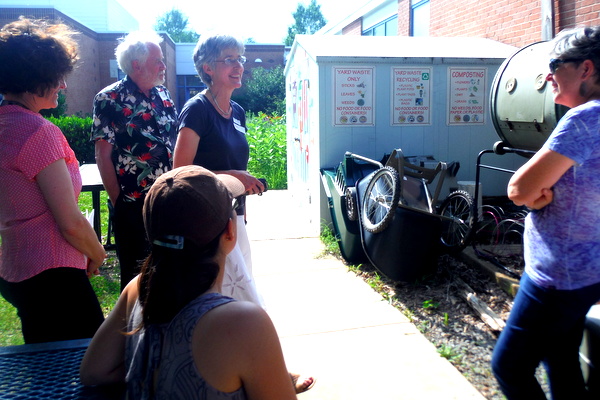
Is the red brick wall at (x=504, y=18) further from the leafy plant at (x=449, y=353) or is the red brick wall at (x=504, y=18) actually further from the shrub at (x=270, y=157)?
the leafy plant at (x=449, y=353)

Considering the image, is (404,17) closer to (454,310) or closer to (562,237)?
(454,310)

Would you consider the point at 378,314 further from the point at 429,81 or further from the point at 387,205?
the point at 429,81

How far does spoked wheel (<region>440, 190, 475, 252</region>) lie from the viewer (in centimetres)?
470

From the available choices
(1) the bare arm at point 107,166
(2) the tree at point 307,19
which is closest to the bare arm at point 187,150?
(1) the bare arm at point 107,166

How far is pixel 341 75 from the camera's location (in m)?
6.28

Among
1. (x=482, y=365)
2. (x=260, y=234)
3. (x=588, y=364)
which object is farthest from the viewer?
(x=260, y=234)

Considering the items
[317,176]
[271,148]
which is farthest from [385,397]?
[271,148]

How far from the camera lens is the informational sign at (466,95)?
21.5 ft

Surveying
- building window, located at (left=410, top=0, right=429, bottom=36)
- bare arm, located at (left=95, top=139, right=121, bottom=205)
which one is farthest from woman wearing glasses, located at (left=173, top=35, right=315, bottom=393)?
building window, located at (left=410, top=0, right=429, bottom=36)

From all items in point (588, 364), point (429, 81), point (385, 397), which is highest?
point (429, 81)

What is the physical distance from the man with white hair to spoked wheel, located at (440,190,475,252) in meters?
2.62

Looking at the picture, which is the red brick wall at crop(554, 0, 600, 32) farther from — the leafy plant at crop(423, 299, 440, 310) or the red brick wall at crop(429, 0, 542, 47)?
the leafy plant at crop(423, 299, 440, 310)

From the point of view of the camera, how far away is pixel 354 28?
62.9ft

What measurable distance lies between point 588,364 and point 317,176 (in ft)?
15.5
